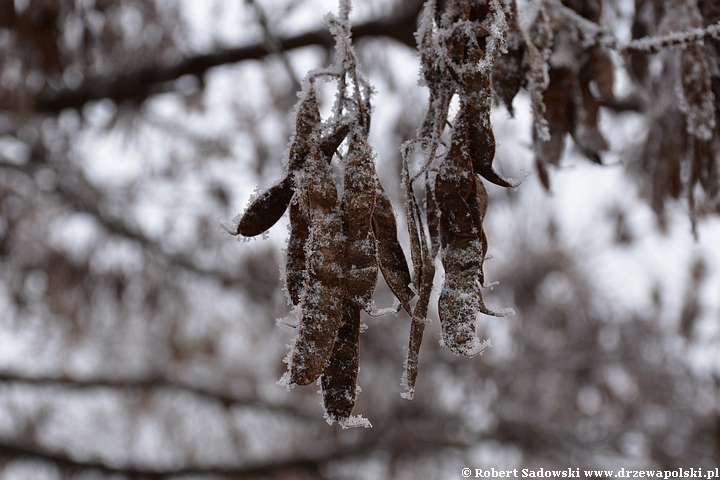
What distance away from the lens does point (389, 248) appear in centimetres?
93

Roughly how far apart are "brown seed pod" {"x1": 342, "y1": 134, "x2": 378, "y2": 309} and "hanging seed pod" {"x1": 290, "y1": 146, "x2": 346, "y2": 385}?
0.6 inches

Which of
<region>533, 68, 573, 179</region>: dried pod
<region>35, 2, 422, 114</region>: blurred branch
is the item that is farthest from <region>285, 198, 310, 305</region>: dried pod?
<region>35, 2, 422, 114</region>: blurred branch

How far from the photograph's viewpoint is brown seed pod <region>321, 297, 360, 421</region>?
34.4 inches

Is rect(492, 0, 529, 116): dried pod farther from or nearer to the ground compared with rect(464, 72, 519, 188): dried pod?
farther from the ground

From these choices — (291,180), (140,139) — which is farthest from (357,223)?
(140,139)

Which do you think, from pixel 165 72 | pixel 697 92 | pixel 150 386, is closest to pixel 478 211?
pixel 697 92

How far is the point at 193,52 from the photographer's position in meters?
3.36

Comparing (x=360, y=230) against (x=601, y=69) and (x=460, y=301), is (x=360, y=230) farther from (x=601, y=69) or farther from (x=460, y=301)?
(x=601, y=69)

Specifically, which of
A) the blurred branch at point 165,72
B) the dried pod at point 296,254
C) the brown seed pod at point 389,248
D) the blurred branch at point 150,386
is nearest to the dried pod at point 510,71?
the brown seed pod at point 389,248

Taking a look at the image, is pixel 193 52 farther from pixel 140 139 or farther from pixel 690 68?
pixel 690 68

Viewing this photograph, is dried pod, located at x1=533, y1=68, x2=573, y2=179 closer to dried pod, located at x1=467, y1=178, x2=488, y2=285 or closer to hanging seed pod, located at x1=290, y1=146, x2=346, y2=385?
dried pod, located at x1=467, y1=178, x2=488, y2=285

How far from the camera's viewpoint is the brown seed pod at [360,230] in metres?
0.84

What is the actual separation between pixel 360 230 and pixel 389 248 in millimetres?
88

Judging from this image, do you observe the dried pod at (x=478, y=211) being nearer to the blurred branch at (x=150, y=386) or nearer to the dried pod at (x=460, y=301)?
the dried pod at (x=460, y=301)
